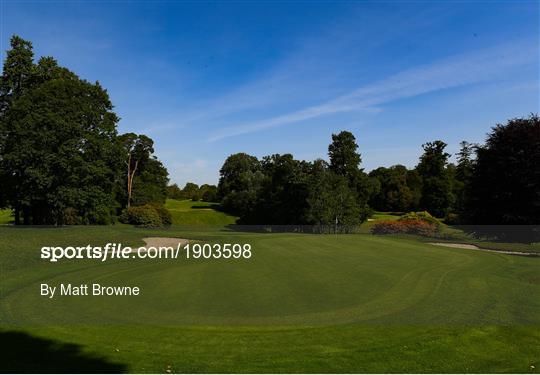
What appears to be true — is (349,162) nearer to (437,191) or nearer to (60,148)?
(437,191)

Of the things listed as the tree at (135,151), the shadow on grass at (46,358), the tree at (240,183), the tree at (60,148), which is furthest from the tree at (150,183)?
the shadow on grass at (46,358)

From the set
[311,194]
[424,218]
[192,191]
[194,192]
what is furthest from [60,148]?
[192,191]

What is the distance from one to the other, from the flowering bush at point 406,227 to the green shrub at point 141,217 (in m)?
24.3

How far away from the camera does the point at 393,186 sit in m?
70.1

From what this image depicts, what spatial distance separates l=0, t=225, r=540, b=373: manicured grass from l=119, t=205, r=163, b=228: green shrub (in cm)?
2855

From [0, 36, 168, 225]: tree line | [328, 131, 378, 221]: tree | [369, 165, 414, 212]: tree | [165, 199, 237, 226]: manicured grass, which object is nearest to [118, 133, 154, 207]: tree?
[165, 199, 237, 226]: manicured grass

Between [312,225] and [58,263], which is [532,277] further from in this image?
[312,225]

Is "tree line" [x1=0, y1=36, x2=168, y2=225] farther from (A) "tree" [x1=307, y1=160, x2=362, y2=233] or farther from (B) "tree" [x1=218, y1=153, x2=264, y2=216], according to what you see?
(B) "tree" [x1=218, y1=153, x2=264, y2=216]

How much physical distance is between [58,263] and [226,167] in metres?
60.2

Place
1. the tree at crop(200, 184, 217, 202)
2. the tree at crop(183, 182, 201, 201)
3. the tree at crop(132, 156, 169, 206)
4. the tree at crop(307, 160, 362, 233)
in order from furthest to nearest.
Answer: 1. the tree at crop(183, 182, 201, 201)
2. the tree at crop(200, 184, 217, 202)
3. the tree at crop(132, 156, 169, 206)
4. the tree at crop(307, 160, 362, 233)

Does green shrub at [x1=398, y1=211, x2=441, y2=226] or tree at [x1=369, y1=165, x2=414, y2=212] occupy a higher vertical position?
tree at [x1=369, y1=165, x2=414, y2=212]

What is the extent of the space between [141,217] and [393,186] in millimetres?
43557

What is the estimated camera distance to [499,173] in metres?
29.1

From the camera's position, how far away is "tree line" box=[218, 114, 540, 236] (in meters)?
28.3
